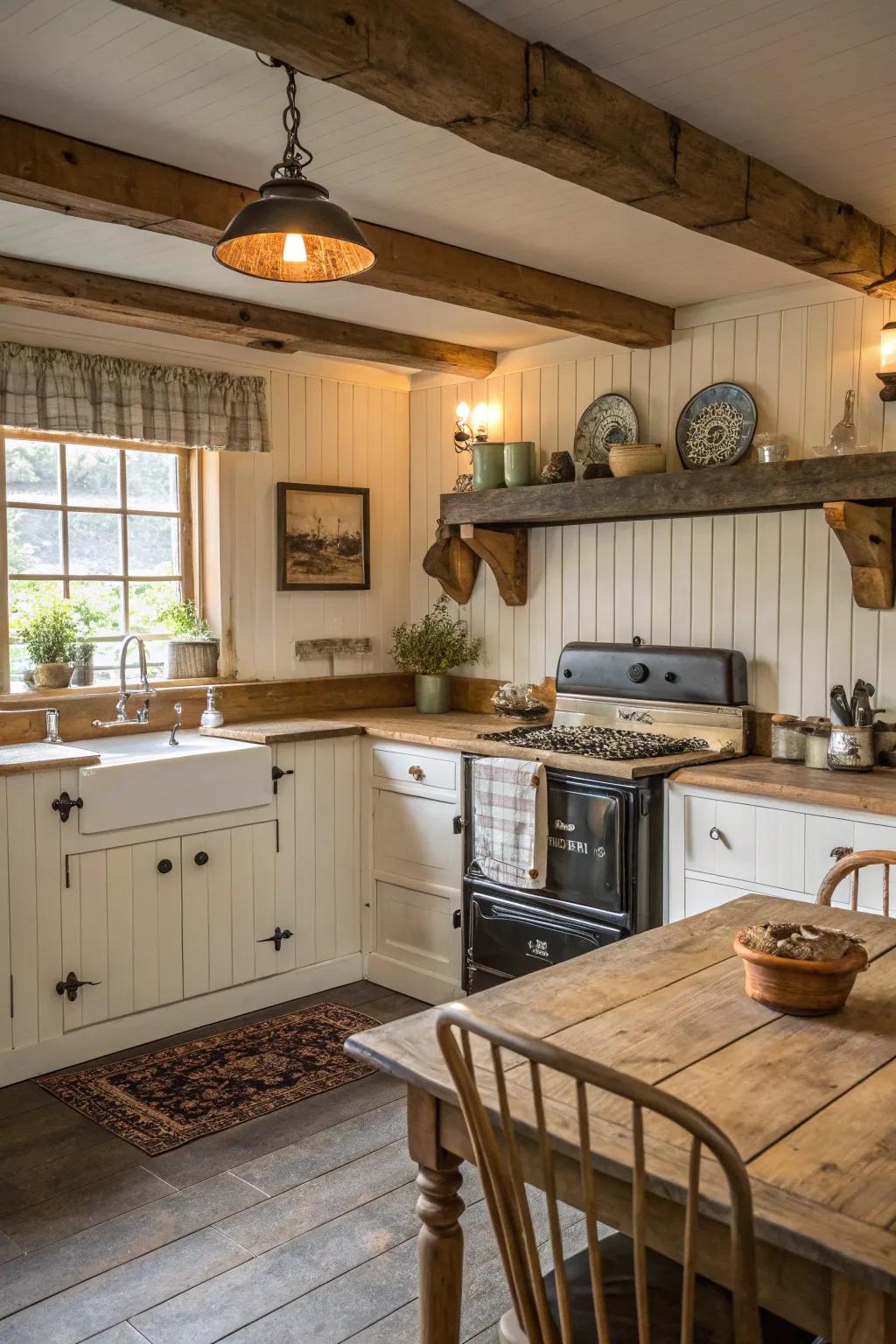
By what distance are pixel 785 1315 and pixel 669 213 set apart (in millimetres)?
2212

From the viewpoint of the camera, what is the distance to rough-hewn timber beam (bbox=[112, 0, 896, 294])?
70.1 inches

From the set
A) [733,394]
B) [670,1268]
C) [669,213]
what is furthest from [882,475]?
[670,1268]

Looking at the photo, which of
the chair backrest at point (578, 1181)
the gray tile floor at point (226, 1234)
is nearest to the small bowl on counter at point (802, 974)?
the chair backrest at point (578, 1181)

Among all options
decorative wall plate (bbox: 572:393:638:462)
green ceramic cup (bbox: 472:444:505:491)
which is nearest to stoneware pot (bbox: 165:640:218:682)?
green ceramic cup (bbox: 472:444:505:491)

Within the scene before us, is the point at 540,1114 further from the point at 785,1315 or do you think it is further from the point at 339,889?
the point at 339,889

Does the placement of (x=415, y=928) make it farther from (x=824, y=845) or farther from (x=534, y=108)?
(x=534, y=108)

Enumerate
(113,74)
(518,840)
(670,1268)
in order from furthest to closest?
(518,840), (113,74), (670,1268)

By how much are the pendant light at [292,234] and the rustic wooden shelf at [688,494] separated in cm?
171

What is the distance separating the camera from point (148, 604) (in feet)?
14.4

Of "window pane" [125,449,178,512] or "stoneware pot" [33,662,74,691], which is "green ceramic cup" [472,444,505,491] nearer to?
"window pane" [125,449,178,512]

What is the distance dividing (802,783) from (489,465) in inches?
74.7

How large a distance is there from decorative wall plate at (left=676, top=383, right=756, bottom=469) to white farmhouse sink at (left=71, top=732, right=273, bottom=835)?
183cm

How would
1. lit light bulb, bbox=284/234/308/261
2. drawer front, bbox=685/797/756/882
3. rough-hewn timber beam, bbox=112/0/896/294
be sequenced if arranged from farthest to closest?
drawer front, bbox=685/797/756/882
lit light bulb, bbox=284/234/308/261
rough-hewn timber beam, bbox=112/0/896/294

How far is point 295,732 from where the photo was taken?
4.06 m
